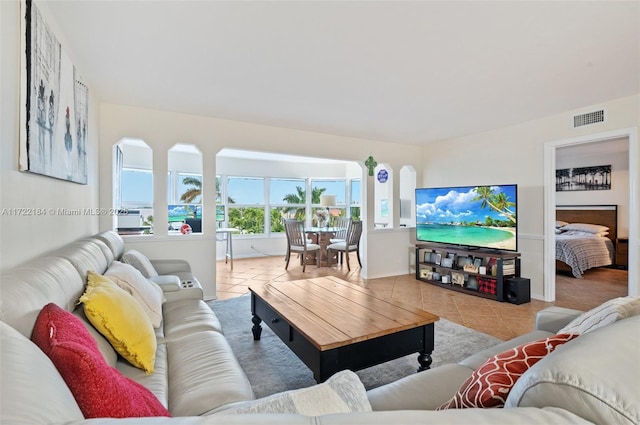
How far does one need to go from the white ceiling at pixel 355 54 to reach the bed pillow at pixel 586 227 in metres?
3.77

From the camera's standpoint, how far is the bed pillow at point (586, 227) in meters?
5.92

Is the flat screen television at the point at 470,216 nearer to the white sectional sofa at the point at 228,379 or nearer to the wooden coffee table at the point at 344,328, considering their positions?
the white sectional sofa at the point at 228,379

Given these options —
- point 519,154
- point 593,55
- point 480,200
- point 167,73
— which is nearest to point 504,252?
point 480,200

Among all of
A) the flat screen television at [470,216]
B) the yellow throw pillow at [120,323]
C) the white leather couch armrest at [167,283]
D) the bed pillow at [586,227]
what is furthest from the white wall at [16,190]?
the bed pillow at [586,227]

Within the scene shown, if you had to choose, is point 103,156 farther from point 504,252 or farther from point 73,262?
point 504,252

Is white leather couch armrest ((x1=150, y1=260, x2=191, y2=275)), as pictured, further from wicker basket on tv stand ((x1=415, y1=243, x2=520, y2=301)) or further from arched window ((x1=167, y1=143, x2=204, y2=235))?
wicker basket on tv stand ((x1=415, y1=243, x2=520, y2=301))

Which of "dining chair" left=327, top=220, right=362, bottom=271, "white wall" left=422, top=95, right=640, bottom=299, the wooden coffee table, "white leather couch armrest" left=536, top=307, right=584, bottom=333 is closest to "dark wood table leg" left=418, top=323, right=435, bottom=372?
the wooden coffee table

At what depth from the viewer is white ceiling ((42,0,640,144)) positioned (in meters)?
1.80

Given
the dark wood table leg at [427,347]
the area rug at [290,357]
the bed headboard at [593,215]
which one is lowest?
the area rug at [290,357]

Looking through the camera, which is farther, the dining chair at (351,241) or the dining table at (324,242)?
the dining table at (324,242)

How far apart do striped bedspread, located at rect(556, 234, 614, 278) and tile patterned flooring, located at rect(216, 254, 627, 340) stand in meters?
0.19

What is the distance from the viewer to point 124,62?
244 centimetres

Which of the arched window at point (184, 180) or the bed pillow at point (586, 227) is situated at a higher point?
the arched window at point (184, 180)

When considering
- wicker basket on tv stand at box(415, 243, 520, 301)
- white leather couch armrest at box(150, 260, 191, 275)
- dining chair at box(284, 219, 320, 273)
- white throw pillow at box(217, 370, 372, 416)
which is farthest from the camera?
dining chair at box(284, 219, 320, 273)
